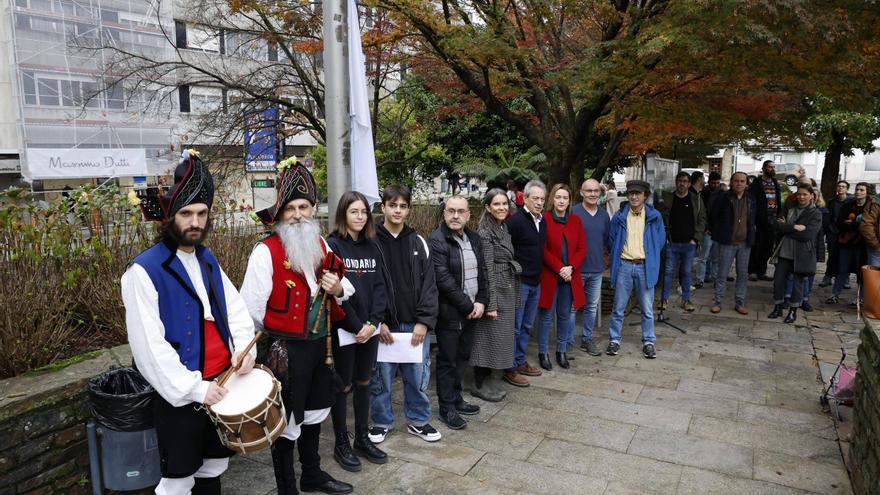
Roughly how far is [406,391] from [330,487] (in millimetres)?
1086

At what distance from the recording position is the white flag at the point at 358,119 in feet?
17.3

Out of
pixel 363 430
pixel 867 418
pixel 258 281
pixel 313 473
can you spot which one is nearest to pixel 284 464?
pixel 313 473

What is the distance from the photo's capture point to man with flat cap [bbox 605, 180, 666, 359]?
6945 mm

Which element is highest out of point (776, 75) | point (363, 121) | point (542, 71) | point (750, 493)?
point (542, 71)

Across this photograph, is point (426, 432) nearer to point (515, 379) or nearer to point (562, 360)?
point (515, 379)

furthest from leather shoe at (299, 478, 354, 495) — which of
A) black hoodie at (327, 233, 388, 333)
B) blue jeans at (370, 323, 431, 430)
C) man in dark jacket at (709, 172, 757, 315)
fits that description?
man in dark jacket at (709, 172, 757, 315)

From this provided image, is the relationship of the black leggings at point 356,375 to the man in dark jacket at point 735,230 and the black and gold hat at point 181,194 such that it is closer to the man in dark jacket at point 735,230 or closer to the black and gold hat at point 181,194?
the black and gold hat at point 181,194

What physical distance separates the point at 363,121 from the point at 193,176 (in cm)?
249

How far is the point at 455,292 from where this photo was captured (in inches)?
192

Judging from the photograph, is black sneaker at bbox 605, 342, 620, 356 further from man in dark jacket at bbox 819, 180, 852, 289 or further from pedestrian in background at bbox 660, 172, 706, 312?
man in dark jacket at bbox 819, 180, 852, 289

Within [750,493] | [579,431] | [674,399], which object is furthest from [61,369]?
[674,399]

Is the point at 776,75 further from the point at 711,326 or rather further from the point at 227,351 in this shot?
the point at 227,351

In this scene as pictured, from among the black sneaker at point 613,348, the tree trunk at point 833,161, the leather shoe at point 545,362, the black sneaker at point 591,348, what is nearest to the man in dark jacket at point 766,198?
the black sneaker at point 613,348

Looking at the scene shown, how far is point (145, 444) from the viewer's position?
3094mm
